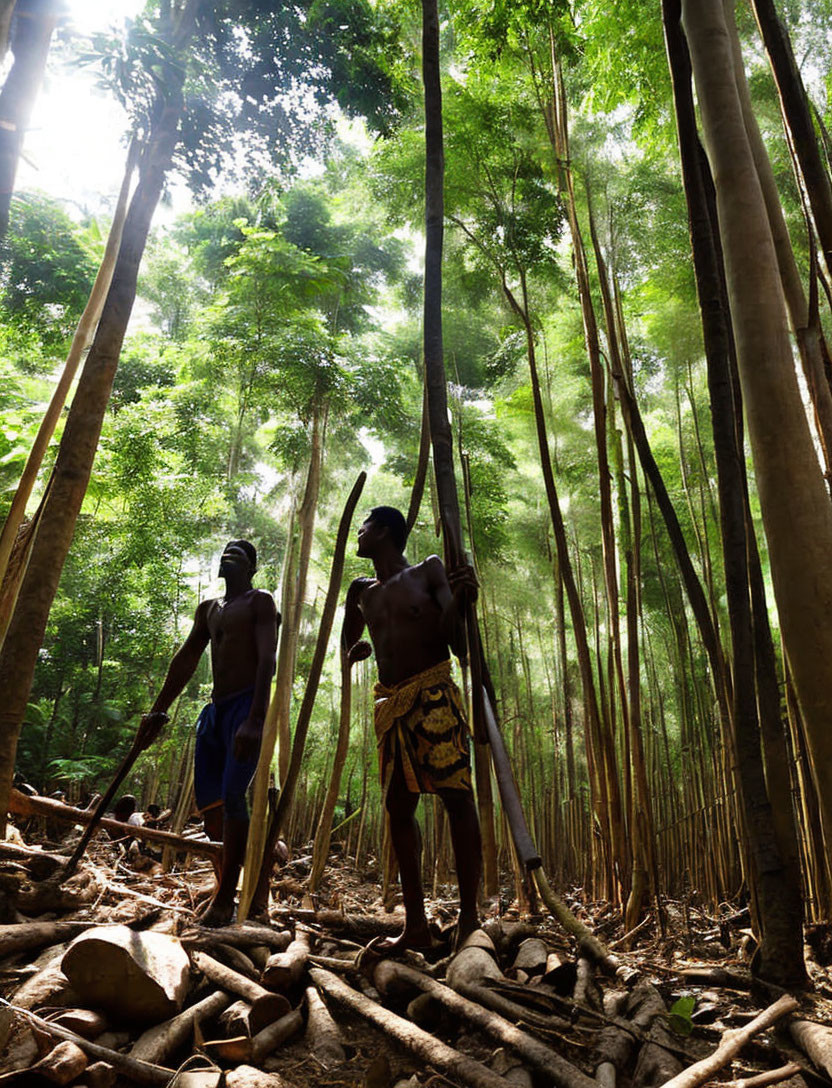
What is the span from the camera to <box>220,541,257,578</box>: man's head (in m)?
2.77

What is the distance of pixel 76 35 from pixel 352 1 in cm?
300

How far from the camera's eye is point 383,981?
1.67m

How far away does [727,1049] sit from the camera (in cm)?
117

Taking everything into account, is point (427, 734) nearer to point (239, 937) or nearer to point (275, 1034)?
A: point (239, 937)

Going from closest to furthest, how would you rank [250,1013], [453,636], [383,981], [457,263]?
[250,1013]
[383,981]
[453,636]
[457,263]

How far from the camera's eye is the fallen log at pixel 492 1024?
114 centimetres

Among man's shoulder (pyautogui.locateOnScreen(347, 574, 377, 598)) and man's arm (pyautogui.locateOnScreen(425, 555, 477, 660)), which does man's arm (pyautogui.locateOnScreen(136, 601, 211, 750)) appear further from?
man's arm (pyautogui.locateOnScreen(425, 555, 477, 660))

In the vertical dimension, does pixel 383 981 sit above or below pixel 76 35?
below

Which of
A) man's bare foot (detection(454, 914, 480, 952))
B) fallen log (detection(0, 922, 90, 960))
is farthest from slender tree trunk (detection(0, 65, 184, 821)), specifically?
man's bare foot (detection(454, 914, 480, 952))

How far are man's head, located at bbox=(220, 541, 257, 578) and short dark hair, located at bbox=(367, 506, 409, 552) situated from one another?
62 cm

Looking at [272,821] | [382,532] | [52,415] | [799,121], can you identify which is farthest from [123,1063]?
[799,121]

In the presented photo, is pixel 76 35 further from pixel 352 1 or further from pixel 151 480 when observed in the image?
pixel 151 480

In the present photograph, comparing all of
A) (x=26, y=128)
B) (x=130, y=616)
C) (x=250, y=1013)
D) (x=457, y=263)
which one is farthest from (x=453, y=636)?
(x=130, y=616)

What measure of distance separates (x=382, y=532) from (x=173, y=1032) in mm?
1486
